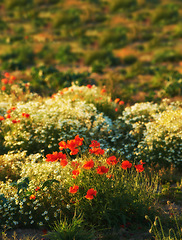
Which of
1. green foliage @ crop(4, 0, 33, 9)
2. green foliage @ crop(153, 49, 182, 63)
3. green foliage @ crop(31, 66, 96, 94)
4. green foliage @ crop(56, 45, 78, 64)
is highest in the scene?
green foliage @ crop(4, 0, 33, 9)

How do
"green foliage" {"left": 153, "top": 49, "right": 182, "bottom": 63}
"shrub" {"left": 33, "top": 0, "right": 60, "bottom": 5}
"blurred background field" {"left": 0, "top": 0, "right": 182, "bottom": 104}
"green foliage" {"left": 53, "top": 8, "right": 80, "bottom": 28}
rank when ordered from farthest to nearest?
"shrub" {"left": 33, "top": 0, "right": 60, "bottom": 5}
"green foliage" {"left": 53, "top": 8, "right": 80, "bottom": 28}
"green foliage" {"left": 153, "top": 49, "right": 182, "bottom": 63}
"blurred background field" {"left": 0, "top": 0, "right": 182, "bottom": 104}

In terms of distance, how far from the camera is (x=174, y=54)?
13102mm

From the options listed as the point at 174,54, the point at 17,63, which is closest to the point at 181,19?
the point at 174,54

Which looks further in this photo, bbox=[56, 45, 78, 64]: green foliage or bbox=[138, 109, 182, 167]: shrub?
bbox=[56, 45, 78, 64]: green foliage

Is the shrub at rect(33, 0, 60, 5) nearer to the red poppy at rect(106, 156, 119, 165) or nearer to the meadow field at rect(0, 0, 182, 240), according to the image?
the meadow field at rect(0, 0, 182, 240)

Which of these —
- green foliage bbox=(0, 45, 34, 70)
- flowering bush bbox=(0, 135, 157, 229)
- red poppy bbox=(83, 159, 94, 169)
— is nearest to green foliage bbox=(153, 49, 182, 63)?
green foliage bbox=(0, 45, 34, 70)

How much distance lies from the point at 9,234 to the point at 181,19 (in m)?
18.3

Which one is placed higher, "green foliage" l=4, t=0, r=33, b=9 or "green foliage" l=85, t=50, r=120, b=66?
"green foliage" l=4, t=0, r=33, b=9

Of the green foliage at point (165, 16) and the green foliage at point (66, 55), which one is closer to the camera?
the green foliage at point (66, 55)

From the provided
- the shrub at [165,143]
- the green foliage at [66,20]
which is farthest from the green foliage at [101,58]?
the shrub at [165,143]

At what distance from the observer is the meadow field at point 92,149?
339cm

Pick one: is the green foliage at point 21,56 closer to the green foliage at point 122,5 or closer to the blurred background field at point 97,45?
the blurred background field at point 97,45

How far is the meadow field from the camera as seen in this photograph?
339cm

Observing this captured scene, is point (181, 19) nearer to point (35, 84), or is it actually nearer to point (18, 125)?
point (35, 84)
